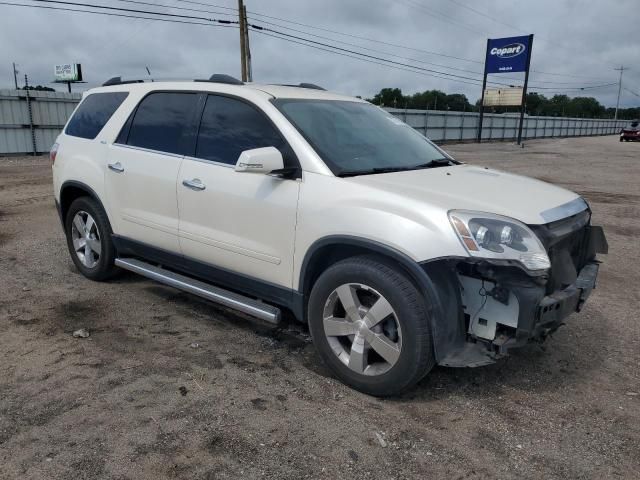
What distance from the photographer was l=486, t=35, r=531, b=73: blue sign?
3641 centimetres

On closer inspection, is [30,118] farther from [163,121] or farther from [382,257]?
[382,257]

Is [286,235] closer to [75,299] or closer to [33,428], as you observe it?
A: [33,428]

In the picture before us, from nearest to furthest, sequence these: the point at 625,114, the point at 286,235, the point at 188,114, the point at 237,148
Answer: the point at 286,235, the point at 237,148, the point at 188,114, the point at 625,114

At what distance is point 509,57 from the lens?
3741 cm

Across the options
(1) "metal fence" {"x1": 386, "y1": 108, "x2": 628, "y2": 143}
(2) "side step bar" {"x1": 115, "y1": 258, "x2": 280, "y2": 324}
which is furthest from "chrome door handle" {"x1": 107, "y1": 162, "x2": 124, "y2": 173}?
(1) "metal fence" {"x1": 386, "y1": 108, "x2": 628, "y2": 143}

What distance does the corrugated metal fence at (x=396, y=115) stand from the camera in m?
19.3

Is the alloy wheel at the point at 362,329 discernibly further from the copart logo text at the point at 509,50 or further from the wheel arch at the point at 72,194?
the copart logo text at the point at 509,50

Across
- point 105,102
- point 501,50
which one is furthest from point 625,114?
point 105,102

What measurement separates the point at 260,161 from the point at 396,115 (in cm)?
2774

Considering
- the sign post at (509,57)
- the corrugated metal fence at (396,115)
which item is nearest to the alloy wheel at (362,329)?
the corrugated metal fence at (396,115)

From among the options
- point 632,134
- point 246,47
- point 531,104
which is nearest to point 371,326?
point 246,47

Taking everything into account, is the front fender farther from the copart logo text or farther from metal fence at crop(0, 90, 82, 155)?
the copart logo text

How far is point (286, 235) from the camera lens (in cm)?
351

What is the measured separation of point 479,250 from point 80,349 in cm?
280
